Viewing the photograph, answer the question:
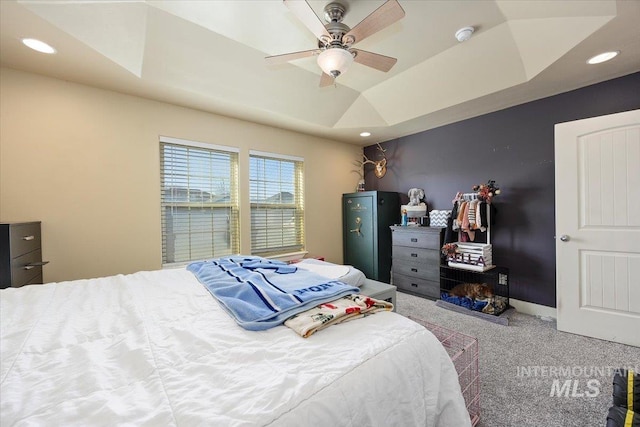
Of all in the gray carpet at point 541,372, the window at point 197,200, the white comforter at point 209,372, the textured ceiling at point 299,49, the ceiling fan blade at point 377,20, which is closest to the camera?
the white comforter at point 209,372

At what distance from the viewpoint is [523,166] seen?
302 cm

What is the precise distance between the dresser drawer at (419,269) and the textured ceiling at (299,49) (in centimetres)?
195

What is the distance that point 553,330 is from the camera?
253cm

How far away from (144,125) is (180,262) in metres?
1.53

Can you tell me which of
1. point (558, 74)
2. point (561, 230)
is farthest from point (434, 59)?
point (561, 230)

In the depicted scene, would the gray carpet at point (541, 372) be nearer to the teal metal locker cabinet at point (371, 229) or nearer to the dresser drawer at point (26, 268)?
the teal metal locker cabinet at point (371, 229)

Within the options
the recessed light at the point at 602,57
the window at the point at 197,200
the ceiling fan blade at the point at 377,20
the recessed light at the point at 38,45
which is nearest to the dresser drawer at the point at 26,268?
the window at the point at 197,200

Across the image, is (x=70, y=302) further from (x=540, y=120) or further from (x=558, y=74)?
(x=540, y=120)

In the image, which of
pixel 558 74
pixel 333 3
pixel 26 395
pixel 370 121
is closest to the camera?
pixel 26 395

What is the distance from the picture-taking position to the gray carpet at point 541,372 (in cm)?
151

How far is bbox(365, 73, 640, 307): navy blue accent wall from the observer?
2641mm

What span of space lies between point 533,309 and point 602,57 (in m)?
2.50

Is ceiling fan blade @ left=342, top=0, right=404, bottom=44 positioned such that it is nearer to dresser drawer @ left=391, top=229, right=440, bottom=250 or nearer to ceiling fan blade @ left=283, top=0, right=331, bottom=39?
ceiling fan blade @ left=283, top=0, right=331, bottom=39

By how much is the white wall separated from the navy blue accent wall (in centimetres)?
318
